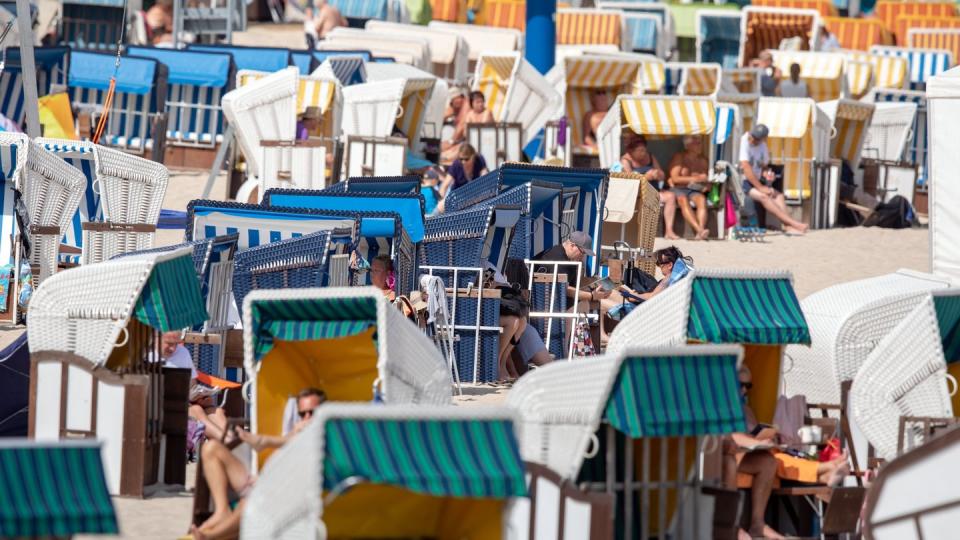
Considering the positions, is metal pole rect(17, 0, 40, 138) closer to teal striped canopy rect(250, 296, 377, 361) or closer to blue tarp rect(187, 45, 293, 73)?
teal striped canopy rect(250, 296, 377, 361)

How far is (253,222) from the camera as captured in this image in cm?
1025

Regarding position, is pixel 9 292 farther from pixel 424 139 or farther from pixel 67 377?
pixel 424 139

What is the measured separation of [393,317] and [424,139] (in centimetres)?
1146

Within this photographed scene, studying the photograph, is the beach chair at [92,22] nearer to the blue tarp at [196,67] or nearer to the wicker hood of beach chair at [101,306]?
the blue tarp at [196,67]

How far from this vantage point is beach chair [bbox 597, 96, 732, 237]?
17.2 metres

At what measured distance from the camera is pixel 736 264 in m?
15.6

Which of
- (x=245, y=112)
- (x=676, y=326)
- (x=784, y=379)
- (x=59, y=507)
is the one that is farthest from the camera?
(x=245, y=112)

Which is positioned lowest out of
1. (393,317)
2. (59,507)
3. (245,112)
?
(59,507)

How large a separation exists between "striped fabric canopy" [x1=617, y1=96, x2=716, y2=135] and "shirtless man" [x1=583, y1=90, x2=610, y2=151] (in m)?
1.94

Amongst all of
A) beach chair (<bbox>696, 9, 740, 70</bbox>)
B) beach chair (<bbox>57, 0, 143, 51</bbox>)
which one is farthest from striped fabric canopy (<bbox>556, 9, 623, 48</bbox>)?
beach chair (<bbox>57, 0, 143, 51</bbox>)

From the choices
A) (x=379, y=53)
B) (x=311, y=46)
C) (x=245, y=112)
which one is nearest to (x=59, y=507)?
(x=245, y=112)

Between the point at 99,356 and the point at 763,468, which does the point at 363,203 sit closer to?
the point at 99,356

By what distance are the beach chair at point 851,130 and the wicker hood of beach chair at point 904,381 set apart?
478 inches

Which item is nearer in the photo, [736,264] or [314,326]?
[314,326]
